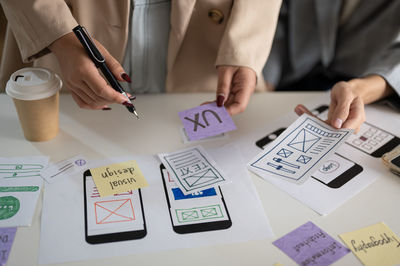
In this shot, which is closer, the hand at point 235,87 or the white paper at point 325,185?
the white paper at point 325,185

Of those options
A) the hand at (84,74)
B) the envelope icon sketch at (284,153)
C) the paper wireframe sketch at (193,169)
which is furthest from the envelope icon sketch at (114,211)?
the envelope icon sketch at (284,153)

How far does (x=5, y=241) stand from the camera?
75 cm

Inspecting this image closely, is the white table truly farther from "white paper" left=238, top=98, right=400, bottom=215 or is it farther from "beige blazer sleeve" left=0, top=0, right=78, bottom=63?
"beige blazer sleeve" left=0, top=0, right=78, bottom=63

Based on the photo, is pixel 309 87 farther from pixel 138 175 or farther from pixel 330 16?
pixel 138 175

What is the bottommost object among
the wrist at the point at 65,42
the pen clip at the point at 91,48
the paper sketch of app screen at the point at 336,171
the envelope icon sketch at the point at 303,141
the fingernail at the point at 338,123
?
the paper sketch of app screen at the point at 336,171

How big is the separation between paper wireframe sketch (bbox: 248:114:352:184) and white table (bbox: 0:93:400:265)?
4 cm

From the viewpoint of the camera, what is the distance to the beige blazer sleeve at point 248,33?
1.12 meters

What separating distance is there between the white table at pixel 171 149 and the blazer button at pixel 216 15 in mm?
208

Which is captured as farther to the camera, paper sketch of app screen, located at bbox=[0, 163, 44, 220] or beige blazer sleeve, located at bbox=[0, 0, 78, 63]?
beige blazer sleeve, located at bbox=[0, 0, 78, 63]

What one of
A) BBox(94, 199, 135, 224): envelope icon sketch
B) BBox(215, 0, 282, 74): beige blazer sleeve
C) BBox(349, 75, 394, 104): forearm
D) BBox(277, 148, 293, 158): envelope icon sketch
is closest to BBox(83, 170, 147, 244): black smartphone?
BBox(94, 199, 135, 224): envelope icon sketch

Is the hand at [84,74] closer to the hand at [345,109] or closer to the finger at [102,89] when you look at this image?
the finger at [102,89]

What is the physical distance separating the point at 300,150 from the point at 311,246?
23cm

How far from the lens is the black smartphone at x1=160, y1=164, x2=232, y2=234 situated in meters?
0.80

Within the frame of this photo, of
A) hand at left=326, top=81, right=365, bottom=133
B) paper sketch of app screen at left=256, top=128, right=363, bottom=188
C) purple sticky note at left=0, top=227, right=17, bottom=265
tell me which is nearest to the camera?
purple sticky note at left=0, top=227, right=17, bottom=265
